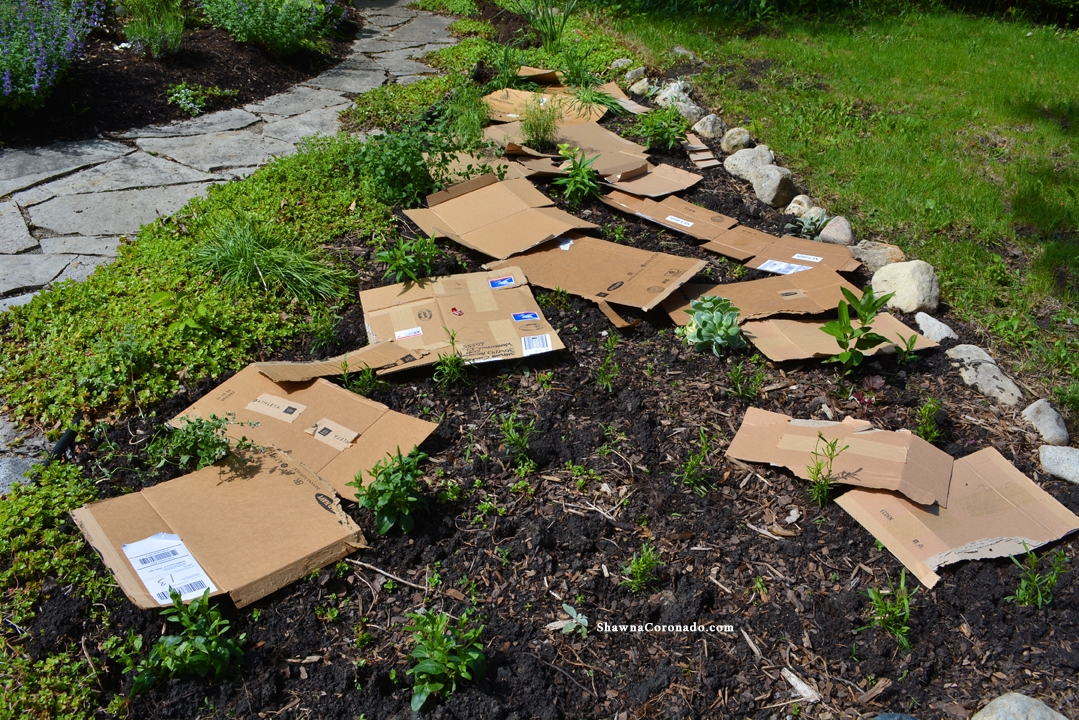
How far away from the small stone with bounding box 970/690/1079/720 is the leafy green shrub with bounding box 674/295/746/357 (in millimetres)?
1709

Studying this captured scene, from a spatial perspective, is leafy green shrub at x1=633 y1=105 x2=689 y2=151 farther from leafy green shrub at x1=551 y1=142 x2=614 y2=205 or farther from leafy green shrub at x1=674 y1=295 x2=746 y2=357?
leafy green shrub at x1=674 y1=295 x2=746 y2=357

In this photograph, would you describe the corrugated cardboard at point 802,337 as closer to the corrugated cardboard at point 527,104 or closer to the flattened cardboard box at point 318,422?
the flattened cardboard box at point 318,422

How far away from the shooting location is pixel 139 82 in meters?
5.61

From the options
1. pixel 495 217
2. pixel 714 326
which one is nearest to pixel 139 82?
pixel 495 217

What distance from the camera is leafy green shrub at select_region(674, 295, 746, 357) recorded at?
3279 mm

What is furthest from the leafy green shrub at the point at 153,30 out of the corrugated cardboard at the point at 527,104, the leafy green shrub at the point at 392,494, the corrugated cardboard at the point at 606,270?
the leafy green shrub at the point at 392,494

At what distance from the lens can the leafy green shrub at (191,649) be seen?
6.55 feet

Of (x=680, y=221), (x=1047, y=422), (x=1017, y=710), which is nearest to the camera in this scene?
(x=1017, y=710)

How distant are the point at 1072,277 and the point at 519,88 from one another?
4.34m

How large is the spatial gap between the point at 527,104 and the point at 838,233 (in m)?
2.57

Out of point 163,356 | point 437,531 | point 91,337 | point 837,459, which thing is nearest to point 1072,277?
point 837,459

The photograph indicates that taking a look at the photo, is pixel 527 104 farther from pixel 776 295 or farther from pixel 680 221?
pixel 776 295

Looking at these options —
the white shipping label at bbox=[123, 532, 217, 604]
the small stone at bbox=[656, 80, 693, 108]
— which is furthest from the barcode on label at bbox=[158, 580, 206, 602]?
the small stone at bbox=[656, 80, 693, 108]

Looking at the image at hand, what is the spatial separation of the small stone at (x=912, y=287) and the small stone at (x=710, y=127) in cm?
223
